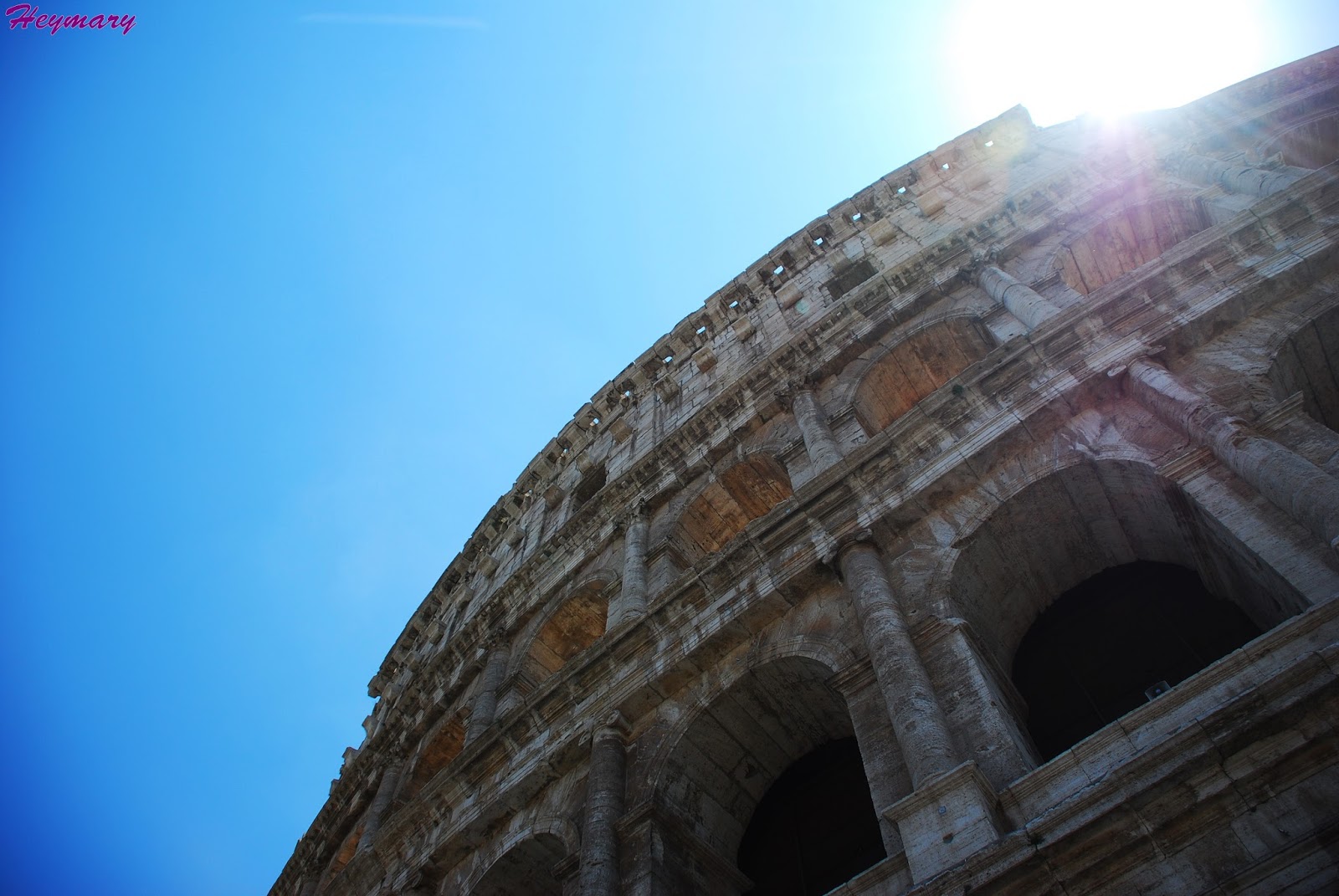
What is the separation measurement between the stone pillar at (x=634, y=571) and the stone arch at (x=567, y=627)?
3.77 ft

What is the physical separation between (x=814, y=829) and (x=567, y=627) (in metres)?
7.72

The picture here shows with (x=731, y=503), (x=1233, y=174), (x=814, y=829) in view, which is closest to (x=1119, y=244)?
(x=1233, y=174)

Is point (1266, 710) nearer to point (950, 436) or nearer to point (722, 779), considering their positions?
point (950, 436)

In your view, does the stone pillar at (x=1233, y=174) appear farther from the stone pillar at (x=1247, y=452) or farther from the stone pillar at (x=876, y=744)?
the stone pillar at (x=876, y=744)

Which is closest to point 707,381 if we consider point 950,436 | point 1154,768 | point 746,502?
point 746,502

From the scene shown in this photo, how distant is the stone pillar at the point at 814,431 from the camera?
1286 centimetres

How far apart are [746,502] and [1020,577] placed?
6.65 metres

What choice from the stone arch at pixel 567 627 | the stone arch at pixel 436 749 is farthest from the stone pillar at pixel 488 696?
the stone arch at pixel 436 749

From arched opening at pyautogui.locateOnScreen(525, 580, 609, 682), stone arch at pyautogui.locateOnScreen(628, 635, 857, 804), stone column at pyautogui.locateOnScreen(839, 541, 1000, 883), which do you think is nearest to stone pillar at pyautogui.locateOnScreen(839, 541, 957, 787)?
stone column at pyautogui.locateOnScreen(839, 541, 1000, 883)

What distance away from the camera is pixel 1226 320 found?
985 cm

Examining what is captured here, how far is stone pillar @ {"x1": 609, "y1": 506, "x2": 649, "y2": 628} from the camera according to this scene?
43.9 ft

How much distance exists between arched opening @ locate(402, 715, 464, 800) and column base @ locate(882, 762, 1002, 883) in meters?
12.2

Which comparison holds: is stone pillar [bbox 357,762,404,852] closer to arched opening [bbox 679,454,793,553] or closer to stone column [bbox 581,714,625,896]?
stone column [bbox 581,714,625,896]

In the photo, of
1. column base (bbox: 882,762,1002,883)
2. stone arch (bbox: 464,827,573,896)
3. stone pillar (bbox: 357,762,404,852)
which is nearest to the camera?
column base (bbox: 882,762,1002,883)
